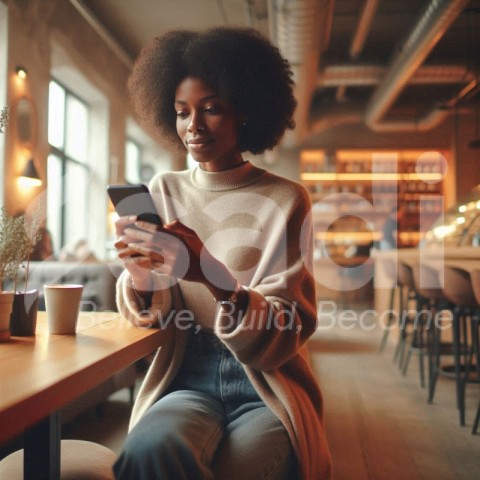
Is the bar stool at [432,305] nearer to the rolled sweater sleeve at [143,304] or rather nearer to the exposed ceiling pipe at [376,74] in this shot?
the rolled sweater sleeve at [143,304]

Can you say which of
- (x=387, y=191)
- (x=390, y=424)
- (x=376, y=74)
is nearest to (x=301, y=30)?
(x=376, y=74)

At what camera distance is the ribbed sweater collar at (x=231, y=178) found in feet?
4.35

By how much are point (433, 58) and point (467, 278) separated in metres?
5.77

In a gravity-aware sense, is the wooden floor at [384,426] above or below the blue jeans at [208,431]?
below

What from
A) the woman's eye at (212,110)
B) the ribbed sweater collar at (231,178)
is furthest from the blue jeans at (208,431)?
the woman's eye at (212,110)

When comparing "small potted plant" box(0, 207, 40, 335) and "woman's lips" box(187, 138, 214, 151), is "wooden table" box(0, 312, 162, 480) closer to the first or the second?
"small potted plant" box(0, 207, 40, 335)

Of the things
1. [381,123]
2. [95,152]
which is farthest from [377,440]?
[381,123]

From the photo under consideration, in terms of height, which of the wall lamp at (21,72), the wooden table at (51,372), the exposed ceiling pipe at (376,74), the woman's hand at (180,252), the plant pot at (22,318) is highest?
the exposed ceiling pipe at (376,74)

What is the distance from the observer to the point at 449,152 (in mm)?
10141

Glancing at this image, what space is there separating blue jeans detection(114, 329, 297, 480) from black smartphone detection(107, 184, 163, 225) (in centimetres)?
33

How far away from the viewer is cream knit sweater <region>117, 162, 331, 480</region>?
3.46 feet

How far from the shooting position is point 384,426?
282 centimetres

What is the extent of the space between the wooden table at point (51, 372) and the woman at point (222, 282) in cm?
11

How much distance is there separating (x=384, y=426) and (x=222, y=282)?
2150 millimetres
